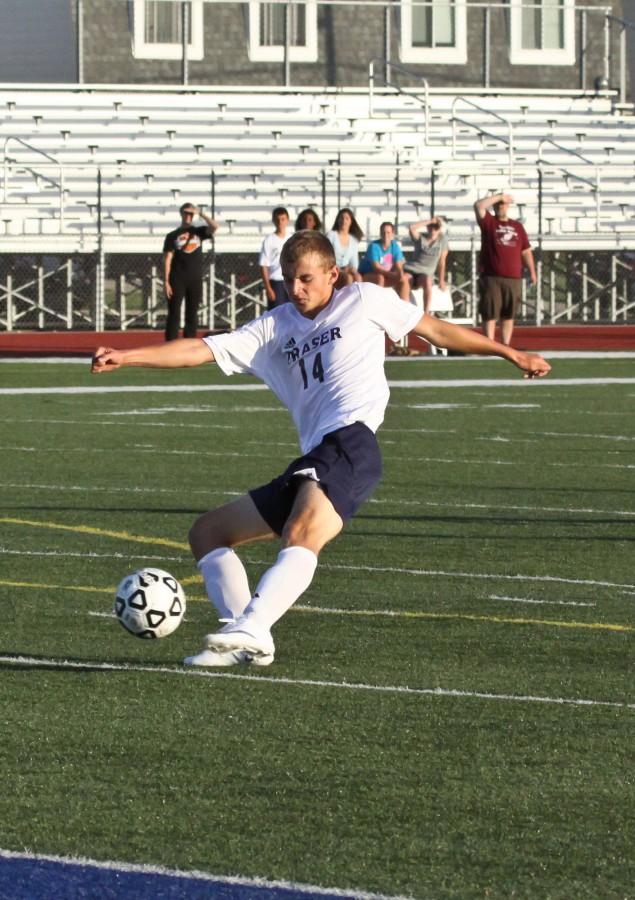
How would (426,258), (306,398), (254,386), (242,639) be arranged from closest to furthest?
(242,639) → (306,398) → (254,386) → (426,258)

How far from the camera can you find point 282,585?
6.93 metres

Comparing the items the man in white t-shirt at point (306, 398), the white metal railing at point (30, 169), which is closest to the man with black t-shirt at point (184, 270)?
the white metal railing at point (30, 169)

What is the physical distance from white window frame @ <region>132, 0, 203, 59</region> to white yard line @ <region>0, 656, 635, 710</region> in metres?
37.9

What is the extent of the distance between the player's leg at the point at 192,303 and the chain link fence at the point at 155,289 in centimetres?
539

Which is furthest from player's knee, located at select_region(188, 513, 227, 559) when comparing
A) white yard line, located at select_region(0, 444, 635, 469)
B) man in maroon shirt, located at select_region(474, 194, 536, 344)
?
man in maroon shirt, located at select_region(474, 194, 536, 344)

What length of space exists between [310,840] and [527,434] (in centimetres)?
1201

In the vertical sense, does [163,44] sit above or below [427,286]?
above

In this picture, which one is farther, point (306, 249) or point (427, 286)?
point (427, 286)

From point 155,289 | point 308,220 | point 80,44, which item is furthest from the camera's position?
point 80,44

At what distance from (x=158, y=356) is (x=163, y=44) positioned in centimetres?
3825

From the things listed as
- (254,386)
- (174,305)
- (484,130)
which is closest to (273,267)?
(174,305)

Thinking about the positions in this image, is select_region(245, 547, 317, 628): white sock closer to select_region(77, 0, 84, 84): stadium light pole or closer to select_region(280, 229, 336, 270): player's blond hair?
select_region(280, 229, 336, 270): player's blond hair

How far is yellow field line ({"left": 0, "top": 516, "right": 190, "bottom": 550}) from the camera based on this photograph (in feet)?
33.9

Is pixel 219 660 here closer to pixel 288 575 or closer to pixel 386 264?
pixel 288 575
